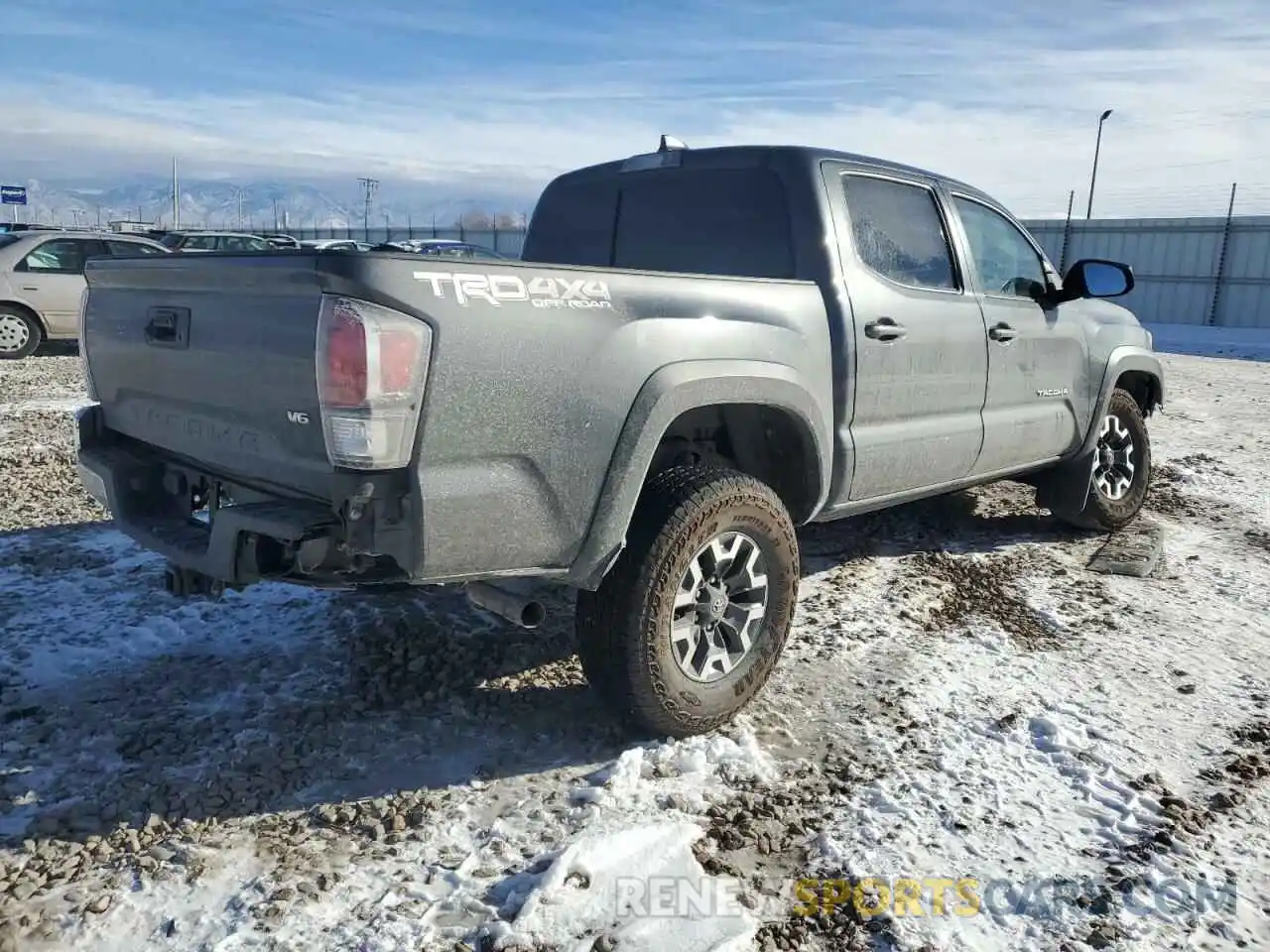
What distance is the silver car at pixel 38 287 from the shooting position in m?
11.4

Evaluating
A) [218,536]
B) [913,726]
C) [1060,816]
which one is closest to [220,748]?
[218,536]

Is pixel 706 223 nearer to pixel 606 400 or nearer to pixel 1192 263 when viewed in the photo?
pixel 606 400

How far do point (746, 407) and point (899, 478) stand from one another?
963 mm

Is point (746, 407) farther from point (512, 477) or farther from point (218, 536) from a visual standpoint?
point (218, 536)

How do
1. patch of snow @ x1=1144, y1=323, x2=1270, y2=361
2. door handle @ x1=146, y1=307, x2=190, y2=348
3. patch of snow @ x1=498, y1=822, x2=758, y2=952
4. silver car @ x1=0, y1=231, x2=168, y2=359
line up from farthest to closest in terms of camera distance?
patch of snow @ x1=1144, y1=323, x2=1270, y2=361 → silver car @ x1=0, y1=231, x2=168, y2=359 → door handle @ x1=146, y1=307, x2=190, y2=348 → patch of snow @ x1=498, y1=822, x2=758, y2=952

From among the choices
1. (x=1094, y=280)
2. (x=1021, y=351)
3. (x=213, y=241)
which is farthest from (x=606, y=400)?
(x=213, y=241)

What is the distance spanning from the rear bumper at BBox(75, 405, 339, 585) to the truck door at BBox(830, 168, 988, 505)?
215cm

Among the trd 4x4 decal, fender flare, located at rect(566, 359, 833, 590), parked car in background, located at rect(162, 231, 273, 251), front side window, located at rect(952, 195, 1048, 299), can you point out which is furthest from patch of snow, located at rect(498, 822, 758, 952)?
parked car in background, located at rect(162, 231, 273, 251)

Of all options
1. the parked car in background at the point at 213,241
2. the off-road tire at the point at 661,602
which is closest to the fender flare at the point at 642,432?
the off-road tire at the point at 661,602

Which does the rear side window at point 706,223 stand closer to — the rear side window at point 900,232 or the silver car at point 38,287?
the rear side window at point 900,232

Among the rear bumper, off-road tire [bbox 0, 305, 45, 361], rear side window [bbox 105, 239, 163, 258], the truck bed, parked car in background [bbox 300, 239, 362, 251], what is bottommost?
off-road tire [bbox 0, 305, 45, 361]

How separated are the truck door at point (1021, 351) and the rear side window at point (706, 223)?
1.25 m

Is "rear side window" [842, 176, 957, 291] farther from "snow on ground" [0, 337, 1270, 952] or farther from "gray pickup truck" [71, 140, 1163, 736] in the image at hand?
"snow on ground" [0, 337, 1270, 952]

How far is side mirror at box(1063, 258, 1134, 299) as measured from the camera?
198 inches
